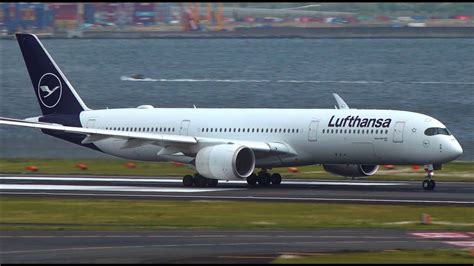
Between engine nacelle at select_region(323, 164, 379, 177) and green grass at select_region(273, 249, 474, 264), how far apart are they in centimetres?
2671

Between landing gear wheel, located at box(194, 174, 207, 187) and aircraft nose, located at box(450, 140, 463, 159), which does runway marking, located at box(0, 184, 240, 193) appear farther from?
aircraft nose, located at box(450, 140, 463, 159)

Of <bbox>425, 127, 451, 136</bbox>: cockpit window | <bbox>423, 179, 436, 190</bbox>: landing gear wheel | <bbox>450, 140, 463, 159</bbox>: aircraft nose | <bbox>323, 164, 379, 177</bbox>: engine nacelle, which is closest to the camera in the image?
<bbox>423, 179, 436, 190</bbox>: landing gear wheel

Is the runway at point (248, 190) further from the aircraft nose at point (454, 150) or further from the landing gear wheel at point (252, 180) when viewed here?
the aircraft nose at point (454, 150)

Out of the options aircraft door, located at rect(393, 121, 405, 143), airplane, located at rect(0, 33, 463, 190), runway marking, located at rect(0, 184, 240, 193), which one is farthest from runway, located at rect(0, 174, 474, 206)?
aircraft door, located at rect(393, 121, 405, 143)

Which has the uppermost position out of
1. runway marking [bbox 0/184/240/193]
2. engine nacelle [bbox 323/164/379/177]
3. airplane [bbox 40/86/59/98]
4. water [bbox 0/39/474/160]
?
airplane [bbox 40/86/59/98]

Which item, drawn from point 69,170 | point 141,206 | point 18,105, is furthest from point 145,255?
point 18,105

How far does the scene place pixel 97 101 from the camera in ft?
490

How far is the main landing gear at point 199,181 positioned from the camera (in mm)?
54844

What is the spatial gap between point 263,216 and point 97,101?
4358 inches

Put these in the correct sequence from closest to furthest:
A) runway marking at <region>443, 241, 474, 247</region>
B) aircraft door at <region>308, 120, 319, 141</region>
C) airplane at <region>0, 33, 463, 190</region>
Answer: runway marking at <region>443, 241, 474, 247</region> → airplane at <region>0, 33, 463, 190</region> → aircraft door at <region>308, 120, 319, 141</region>

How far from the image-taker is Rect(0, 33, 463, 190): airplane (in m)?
52.7

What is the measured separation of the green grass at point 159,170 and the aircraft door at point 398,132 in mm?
7262

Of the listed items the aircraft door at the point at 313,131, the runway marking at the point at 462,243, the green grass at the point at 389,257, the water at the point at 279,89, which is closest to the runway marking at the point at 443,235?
the runway marking at the point at 462,243

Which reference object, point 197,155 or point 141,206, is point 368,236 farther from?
point 197,155
